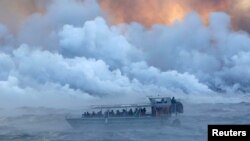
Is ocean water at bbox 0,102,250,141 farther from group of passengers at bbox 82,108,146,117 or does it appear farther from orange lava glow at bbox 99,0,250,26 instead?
orange lava glow at bbox 99,0,250,26

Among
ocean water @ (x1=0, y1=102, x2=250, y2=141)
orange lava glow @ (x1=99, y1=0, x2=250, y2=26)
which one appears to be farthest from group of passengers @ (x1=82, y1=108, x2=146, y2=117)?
orange lava glow @ (x1=99, y1=0, x2=250, y2=26)

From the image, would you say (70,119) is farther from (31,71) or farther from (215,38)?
(215,38)

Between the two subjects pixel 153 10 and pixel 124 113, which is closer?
pixel 153 10

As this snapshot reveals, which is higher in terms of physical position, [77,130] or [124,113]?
[124,113]

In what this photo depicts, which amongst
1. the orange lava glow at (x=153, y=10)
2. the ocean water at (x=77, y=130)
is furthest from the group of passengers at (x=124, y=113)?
the orange lava glow at (x=153, y=10)

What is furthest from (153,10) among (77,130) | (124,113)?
(77,130)

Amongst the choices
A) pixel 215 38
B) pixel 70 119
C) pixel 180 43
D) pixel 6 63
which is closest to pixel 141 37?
pixel 180 43

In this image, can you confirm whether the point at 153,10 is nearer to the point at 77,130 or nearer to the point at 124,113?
the point at 124,113

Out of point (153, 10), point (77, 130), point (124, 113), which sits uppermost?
point (153, 10)
